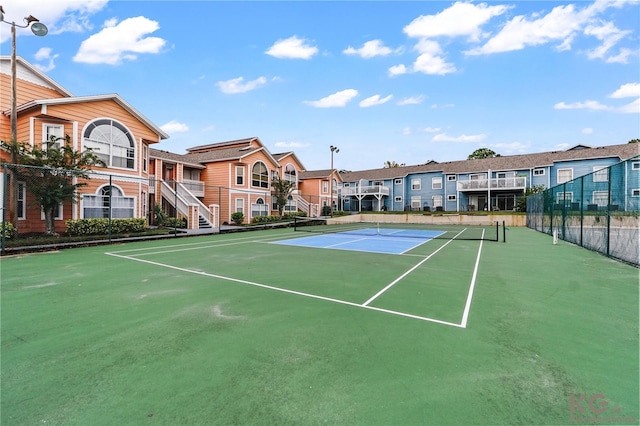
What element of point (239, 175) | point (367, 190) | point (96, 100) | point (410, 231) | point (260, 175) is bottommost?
point (410, 231)

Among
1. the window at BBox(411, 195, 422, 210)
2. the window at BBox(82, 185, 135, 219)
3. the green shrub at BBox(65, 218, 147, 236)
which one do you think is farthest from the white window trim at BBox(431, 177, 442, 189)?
the window at BBox(82, 185, 135, 219)

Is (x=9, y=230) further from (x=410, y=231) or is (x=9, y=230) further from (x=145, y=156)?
(x=410, y=231)

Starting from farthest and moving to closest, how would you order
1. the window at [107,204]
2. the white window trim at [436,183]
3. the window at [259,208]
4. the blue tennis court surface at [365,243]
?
1. the white window trim at [436,183]
2. the window at [259,208]
3. the window at [107,204]
4. the blue tennis court surface at [365,243]

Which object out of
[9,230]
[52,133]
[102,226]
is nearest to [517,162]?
[102,226]

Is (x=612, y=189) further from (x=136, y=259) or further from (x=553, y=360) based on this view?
(x=136, y=259)

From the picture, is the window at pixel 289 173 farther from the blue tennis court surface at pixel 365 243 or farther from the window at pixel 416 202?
the blue tennis court surface at pixel 365 243

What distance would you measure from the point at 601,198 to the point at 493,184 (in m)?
27.6

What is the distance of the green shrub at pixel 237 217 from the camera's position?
25812mm

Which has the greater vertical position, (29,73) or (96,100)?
(29,73)

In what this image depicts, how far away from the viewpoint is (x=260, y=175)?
29.3 m

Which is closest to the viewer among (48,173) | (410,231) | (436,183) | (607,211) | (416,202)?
(607,211)

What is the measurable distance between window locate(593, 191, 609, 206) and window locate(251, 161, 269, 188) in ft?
79.6

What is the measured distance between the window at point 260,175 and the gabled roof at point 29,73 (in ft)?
47.6

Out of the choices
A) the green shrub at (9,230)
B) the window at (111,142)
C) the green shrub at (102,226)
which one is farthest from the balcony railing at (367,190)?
the green shrub at (9,230)
